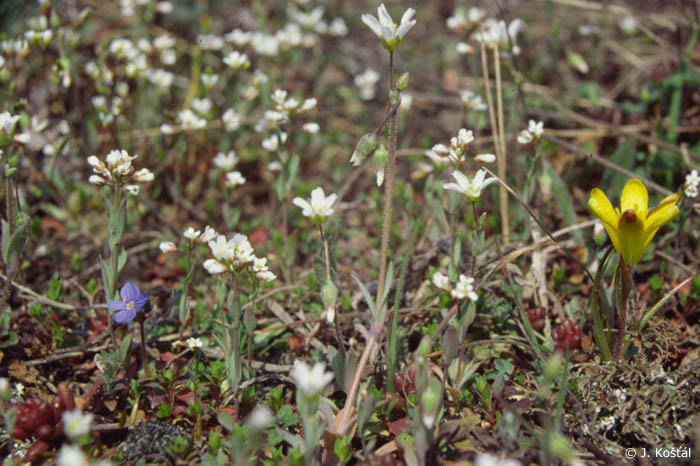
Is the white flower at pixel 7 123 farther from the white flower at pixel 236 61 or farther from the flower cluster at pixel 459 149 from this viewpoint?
the flower cluster at pixel 459 149

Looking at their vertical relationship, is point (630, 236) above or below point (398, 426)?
above

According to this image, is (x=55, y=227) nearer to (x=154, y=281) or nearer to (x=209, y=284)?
(x=154, y=281)

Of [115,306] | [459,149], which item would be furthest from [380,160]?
[115,306]

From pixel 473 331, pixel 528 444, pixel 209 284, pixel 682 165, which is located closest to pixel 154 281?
pixel 209 284

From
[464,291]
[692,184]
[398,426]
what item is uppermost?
[692,184]

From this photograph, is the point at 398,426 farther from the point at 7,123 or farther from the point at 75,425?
the point at 7,123

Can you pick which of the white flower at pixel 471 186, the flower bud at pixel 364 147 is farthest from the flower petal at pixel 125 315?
the white flower at pixel 471 186
